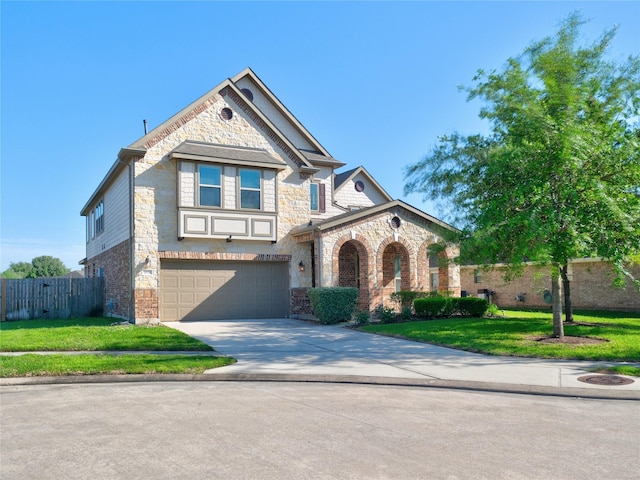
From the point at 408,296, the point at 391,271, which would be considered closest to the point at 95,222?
the point at 391,271

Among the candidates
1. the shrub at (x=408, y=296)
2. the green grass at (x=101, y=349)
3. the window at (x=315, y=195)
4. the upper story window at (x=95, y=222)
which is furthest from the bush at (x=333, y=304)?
the upper story window at (x=95, y=222)

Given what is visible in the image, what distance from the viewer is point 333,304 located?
1808cm

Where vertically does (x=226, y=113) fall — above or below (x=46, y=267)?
above

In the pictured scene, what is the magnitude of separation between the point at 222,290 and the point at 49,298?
7473 mm

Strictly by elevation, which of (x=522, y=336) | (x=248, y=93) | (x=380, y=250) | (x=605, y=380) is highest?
(x=248, y=93)

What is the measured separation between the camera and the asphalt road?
4633 mm

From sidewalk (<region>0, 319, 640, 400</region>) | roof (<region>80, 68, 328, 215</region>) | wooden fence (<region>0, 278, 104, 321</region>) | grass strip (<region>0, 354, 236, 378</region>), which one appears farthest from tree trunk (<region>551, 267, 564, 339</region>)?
wooden fence (<region>0, 278, 104, 321</region>)

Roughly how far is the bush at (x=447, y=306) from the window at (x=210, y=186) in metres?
8.17

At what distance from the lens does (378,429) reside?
5887 mm

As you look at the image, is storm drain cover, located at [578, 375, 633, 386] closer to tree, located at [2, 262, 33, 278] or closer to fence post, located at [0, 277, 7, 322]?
fence post, located at [0, 277, 7, 322]

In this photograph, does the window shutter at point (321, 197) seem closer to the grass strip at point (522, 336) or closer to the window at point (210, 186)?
the window at point (210, 186)

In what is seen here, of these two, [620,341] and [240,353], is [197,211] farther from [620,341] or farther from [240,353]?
[620,341]

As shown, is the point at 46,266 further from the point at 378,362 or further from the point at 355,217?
the point at 378,362

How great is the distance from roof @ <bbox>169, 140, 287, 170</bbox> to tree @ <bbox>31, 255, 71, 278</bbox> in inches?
3144
